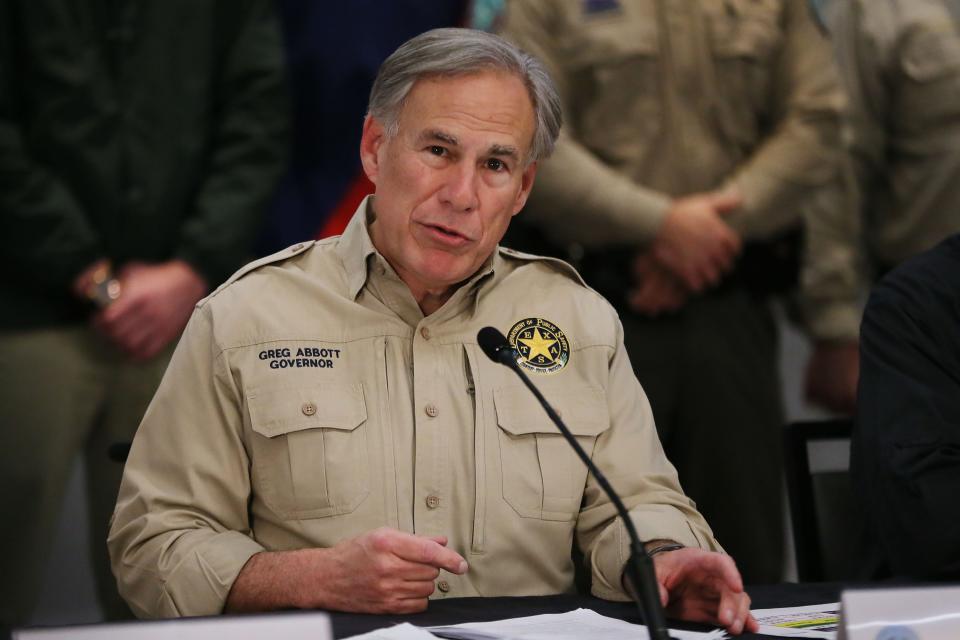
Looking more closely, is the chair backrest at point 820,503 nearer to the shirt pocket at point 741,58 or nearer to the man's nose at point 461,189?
the man's nose at point 461,189

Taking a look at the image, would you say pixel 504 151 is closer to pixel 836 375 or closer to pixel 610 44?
pixel 610 44

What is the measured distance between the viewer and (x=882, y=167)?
4.21 m

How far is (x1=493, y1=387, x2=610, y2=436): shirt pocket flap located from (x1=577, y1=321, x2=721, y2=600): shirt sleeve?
0.04 meters

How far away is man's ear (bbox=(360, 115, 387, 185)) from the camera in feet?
8.31

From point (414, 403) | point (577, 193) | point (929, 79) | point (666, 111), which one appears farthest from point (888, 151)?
point (414, 403)

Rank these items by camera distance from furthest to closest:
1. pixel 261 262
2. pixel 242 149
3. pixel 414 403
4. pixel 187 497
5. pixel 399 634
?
1. pixel 242 149
2. pixel 261 262
3. pixel 414 403
4. pixel 187 497
5. pixel 399 634

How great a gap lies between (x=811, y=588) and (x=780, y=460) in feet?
5.21

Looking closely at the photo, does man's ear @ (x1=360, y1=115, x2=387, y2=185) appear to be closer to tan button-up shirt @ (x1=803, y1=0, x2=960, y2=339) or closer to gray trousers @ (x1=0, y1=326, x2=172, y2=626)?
gray trousers @ (x1=0, y1=326, x2=172, y2=626)

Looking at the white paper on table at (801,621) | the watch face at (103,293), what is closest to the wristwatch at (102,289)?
the watch face at (103,293)

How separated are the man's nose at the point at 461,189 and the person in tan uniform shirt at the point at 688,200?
120 cm

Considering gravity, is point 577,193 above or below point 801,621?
above

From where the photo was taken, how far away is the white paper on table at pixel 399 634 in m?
1.81

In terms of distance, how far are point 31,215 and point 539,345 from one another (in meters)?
1.42

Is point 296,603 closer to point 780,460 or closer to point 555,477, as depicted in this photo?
point 555,477
